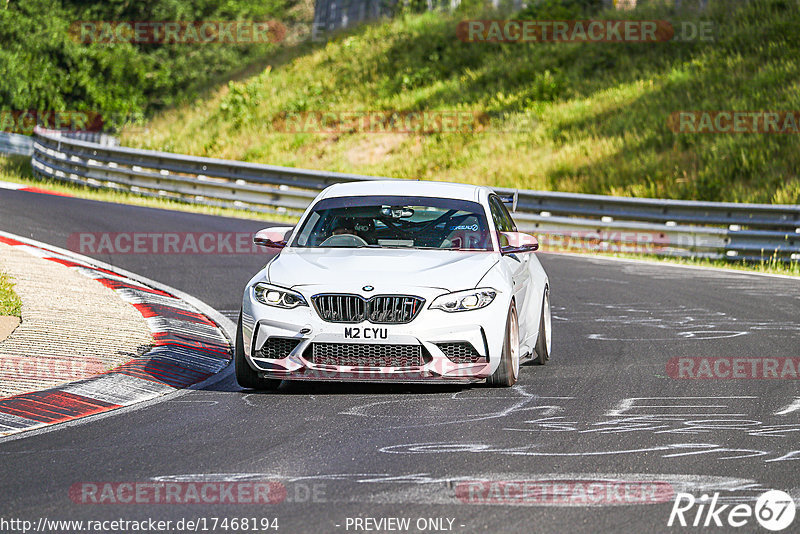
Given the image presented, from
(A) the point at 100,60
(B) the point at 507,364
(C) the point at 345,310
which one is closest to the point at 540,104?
(A) the point at 100,60

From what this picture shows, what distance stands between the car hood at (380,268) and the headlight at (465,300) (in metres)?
0.06

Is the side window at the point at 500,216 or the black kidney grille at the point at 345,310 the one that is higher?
the side window at the point at 500,216

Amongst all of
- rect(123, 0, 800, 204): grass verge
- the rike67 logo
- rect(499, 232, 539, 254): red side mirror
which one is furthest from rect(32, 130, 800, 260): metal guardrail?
the rike67 logo

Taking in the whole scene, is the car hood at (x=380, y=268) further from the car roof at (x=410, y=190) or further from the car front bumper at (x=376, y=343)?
the car roof at (x=410, y=190)

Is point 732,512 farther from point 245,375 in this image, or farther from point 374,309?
point 245,375

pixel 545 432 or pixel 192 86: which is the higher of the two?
pixel 192 86

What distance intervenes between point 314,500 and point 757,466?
242 cm

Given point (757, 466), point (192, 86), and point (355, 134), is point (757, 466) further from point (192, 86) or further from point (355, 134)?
point (192, 86)

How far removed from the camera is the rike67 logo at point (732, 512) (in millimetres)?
5215

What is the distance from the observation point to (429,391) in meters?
8.57

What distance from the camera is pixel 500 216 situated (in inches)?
398

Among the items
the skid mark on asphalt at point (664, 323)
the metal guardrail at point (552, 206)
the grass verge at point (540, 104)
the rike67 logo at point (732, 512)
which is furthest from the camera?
the grass verge at point (540, 104)

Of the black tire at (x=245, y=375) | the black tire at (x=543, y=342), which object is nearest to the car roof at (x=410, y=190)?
the black tire at (x=543, y=342)

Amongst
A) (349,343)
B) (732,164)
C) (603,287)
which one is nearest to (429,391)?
(349,343)
